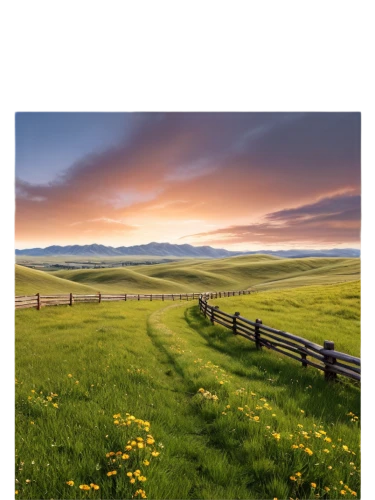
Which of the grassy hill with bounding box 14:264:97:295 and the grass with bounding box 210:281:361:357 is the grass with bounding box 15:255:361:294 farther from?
the grass with bounding box 210:281:361:357

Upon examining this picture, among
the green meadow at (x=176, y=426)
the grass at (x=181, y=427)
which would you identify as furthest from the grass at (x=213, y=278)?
the grass at (x=181, y=427)

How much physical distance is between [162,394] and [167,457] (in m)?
2.38

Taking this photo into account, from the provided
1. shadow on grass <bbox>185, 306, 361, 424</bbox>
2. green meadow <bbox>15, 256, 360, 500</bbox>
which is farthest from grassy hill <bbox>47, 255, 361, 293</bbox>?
green meadow <bbox>15, 256, 360, 500</bbox>

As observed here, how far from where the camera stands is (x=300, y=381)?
7645 millimetres

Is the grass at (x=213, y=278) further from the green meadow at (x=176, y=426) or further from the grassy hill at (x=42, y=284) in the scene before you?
the green meadow at (x=176, y=426)

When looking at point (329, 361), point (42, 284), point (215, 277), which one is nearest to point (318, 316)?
point (329, 361)

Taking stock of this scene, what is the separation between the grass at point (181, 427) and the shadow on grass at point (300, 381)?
50 mm

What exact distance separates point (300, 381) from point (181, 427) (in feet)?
15.0

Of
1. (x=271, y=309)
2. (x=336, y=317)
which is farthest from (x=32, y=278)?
(x=336, y=317)

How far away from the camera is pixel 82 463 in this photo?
3.32m

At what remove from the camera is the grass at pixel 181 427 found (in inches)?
124

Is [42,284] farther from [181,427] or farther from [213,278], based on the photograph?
[213,278]

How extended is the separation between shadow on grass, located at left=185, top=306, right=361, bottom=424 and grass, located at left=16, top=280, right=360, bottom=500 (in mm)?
50

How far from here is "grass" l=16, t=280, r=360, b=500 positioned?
10.3ft
